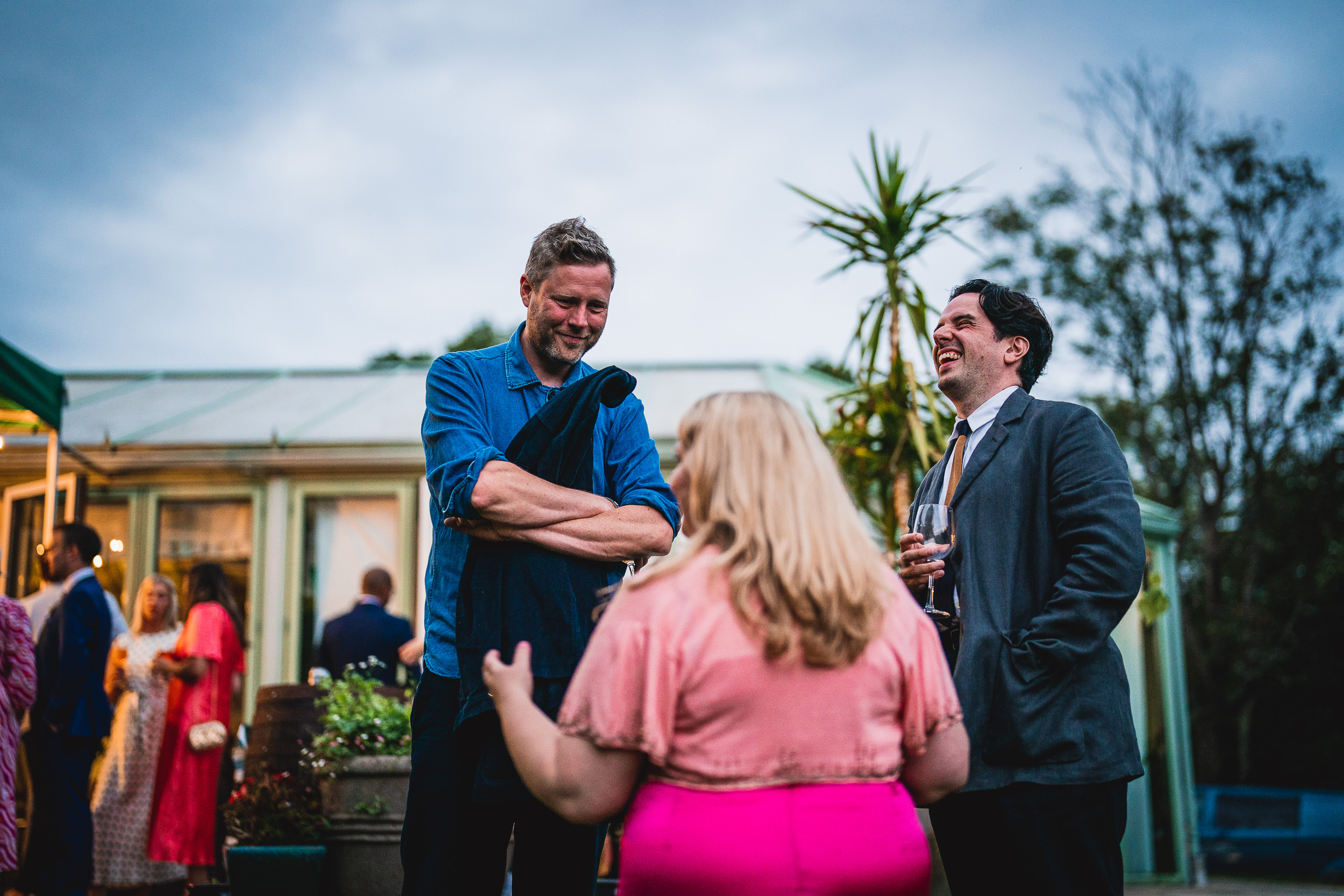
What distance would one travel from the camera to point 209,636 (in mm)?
5746

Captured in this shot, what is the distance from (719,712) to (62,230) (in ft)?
52.9

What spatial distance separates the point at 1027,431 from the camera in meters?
2.35

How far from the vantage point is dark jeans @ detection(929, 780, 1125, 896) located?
82.2 inches

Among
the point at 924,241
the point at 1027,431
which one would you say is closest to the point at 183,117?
the point at 924,241

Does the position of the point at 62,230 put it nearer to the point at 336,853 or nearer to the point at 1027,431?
the point at 336,853

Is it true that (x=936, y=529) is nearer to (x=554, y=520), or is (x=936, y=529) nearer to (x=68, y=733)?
(x=554, y=520)

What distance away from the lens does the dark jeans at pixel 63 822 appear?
491cm

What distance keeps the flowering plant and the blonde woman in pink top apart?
2.60 metres

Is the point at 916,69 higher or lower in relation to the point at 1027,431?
higher

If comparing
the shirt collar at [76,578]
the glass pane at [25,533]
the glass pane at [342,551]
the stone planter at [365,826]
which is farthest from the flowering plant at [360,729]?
the glass pane at [25,533]

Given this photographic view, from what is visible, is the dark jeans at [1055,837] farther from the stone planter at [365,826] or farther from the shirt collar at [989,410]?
the stone planter at [365,826]

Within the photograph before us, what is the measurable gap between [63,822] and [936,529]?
475 cm

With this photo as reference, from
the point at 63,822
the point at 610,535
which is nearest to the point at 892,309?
the point at 610,535

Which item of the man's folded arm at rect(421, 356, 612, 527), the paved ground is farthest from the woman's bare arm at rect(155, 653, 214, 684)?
the paved ground
